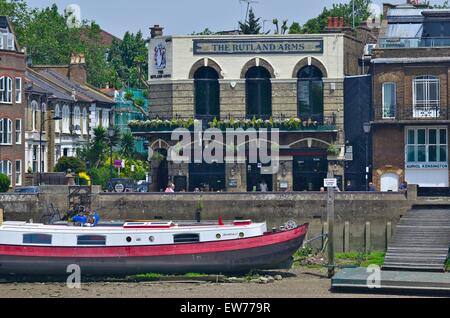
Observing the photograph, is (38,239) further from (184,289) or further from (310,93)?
(310,93)

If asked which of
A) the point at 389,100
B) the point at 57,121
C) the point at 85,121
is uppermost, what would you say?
the point at 85,121

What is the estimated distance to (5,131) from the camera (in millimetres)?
83875

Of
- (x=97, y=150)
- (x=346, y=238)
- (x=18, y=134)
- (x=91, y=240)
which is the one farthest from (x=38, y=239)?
(x=97, y=150)

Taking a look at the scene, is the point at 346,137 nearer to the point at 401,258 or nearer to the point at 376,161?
the point at 376,161

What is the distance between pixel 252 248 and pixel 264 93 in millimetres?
20396

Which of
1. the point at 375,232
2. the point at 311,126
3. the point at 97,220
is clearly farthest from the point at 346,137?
the point at 97,220

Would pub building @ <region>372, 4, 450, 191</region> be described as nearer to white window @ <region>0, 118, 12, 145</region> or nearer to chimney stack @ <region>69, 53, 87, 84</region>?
white window @ <region>0, 118, 12, 145</region>

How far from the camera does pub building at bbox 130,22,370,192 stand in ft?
256

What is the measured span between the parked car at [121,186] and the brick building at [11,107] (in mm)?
6424

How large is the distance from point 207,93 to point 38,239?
21372 millimetres

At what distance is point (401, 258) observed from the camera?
60.3 meters

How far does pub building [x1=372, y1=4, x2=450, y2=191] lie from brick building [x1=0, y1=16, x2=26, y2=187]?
2261 centimetres

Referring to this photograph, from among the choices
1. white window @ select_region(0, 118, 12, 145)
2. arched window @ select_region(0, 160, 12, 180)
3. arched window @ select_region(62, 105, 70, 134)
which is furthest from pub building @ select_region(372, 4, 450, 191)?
arched window @ select_region(62, 105, 70, 134)

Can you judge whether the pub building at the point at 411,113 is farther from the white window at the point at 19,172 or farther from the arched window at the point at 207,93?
the white window at the point at 19,172
